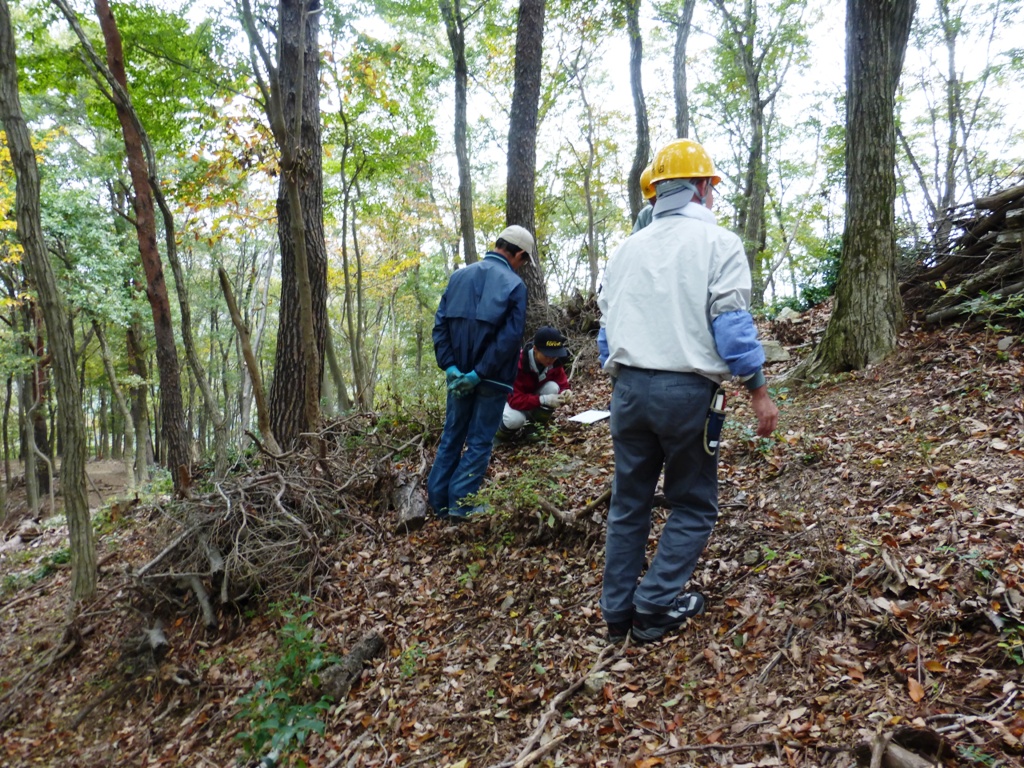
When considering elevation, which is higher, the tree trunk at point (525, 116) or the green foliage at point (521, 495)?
the tree trunk at point (525, 116)

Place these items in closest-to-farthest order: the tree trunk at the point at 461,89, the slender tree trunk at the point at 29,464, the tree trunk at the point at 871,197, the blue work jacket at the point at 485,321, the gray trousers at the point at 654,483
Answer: the gray trousers at the point at 654,483 → the blue work jacket at the point at 485,321 → the tree trunk at the point at 871,197 → the tree trunk at the point at 461,89 → the slender tree trunk at the point at 29,464

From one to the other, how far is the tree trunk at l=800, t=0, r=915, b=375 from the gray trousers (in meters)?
3.65

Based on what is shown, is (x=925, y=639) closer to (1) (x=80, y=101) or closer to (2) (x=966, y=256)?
(2) (x=966, y=256)

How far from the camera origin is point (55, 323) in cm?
501

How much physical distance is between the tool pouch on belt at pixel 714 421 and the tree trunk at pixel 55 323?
5105 millimetres

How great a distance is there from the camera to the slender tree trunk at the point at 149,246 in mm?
7531

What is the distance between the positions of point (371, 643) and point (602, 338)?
7.75ft

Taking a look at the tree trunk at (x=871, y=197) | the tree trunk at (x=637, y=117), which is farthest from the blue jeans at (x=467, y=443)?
the tree trunk at (x=637, y=117)

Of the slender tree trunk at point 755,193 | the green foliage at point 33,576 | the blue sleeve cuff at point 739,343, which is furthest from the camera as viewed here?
the slender tree trunk at point 755,193

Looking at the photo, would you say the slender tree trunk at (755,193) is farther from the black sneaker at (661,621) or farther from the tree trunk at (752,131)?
the black sneaker at (661,621)

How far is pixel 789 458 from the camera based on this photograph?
438cm

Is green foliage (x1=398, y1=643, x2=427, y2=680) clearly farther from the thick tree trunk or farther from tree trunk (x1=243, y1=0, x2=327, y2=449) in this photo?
the thick tree trunk

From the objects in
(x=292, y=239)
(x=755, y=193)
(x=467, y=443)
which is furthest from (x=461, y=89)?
(x=755, y=193)

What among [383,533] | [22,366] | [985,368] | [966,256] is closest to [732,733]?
[383,533]
